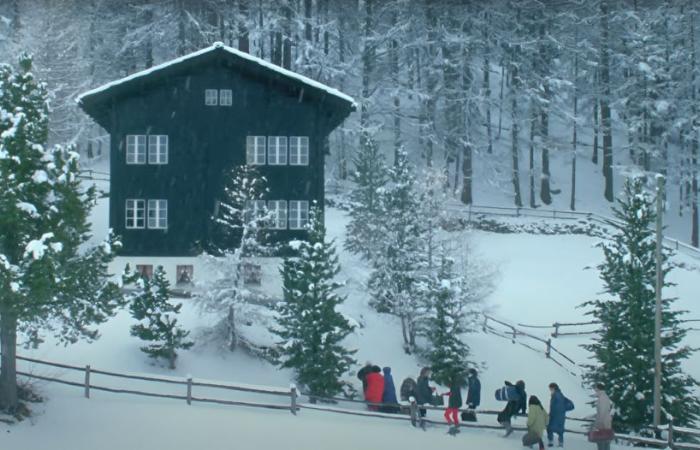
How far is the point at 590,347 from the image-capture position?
84.8ft

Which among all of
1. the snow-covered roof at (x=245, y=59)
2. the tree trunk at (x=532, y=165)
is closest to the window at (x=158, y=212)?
the snow-covered roof at (x=245, y=59)

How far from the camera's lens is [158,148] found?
35.5 meters

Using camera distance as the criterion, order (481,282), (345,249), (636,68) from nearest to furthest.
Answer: (481,282) < (345,249) < (636,68)

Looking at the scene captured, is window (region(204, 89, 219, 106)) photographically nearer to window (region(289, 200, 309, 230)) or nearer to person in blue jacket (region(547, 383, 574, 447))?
window (region(289, 200, 309, 230))

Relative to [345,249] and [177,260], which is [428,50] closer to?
[345,249]

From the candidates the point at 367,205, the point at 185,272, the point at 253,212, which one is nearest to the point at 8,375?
the point at 253,212

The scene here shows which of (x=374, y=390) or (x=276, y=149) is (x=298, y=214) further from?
(x=374, y=390)

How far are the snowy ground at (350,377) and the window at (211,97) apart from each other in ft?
28.7

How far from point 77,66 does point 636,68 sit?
3337 centimetres

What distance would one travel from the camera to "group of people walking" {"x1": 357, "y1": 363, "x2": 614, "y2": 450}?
19.3 m

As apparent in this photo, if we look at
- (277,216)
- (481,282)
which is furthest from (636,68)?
(277,216)

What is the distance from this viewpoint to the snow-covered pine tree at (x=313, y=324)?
84.2 ft

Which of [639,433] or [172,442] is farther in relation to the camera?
[639,433]

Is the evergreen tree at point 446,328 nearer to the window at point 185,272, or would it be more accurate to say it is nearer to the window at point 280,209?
the window at point 280,209
